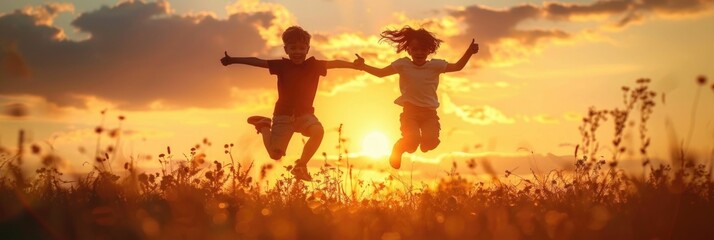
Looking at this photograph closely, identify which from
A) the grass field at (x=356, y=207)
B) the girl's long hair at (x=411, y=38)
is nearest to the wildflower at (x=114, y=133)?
the grass field at (x=356, y=207)

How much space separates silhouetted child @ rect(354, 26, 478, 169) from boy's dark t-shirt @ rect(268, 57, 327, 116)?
80 centimetres

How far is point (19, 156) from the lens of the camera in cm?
1014

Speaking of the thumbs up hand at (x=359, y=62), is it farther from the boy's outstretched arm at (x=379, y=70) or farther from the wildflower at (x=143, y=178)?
the wildflower at (x=143, y=178)

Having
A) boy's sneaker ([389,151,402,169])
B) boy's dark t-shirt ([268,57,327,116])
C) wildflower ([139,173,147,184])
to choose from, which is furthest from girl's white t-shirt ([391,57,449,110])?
wildflower ([139,173,147,184])

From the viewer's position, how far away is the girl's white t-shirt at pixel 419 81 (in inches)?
557

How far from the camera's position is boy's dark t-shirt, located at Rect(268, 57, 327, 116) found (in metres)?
14.0

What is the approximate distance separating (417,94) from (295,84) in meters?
2.06

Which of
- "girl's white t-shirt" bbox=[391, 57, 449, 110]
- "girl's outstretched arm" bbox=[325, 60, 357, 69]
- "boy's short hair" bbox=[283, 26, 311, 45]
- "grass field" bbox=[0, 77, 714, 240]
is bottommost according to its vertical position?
"grass field" bbox=[0, 77, 714, 240]

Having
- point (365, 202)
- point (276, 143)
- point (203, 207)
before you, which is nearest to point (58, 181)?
point (203, 207)

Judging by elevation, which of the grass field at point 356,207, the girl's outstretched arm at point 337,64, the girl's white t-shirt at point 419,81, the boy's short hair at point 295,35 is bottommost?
the grass field at point 356,207

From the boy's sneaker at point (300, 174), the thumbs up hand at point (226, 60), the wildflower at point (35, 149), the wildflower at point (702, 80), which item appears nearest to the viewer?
the wildflower at point (702, 80)

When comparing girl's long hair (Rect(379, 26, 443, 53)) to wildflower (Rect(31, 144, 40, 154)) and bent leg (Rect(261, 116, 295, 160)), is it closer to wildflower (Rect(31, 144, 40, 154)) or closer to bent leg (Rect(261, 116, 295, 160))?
bent leg (Rect(261, 116, 295, 160))

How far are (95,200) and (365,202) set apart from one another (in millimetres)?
3092

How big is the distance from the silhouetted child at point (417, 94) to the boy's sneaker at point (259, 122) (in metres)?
→ 2.09
